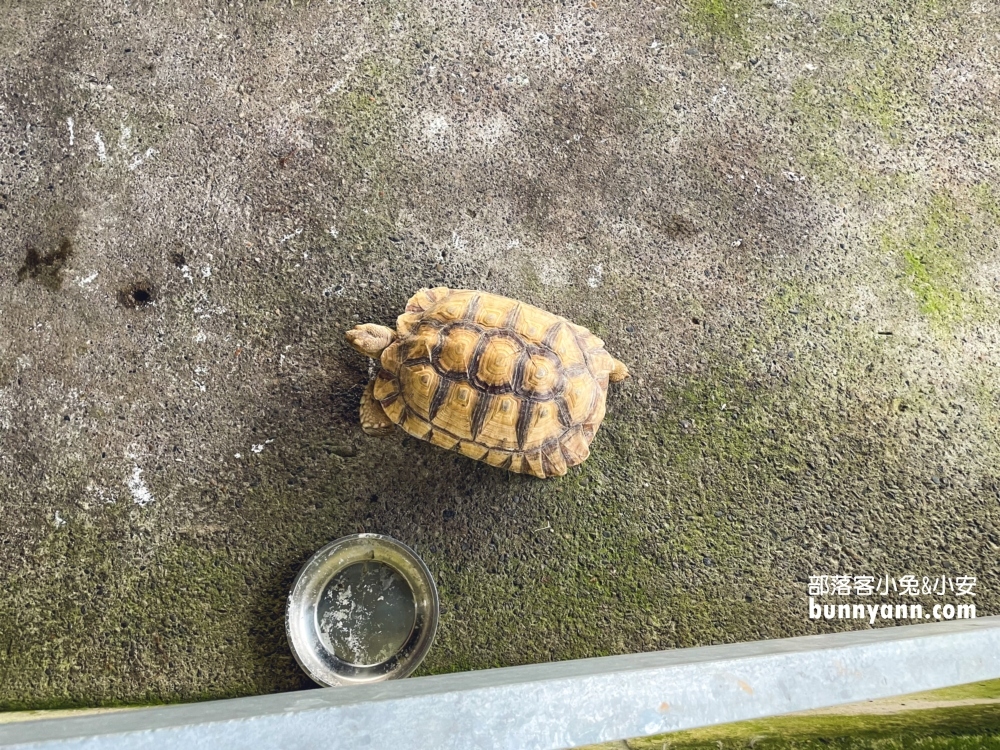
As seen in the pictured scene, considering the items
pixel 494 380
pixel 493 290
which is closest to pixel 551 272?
pixel 493 290

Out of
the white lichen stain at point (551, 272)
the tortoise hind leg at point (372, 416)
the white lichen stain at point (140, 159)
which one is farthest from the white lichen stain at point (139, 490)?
the white lichen stain at point (551, 272)

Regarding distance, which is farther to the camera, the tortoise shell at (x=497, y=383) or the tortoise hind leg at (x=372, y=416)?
the tortoise hind leg at (x=372, y=416)

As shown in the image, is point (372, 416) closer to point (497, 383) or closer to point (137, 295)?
point (497, 383)

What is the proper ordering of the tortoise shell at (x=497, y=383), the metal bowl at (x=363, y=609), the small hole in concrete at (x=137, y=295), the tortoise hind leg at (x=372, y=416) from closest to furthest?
1. the tortoise shell at (x=497, y=383)
2. the metal bowl at (x=363, y=609)
3. the tortoise hind leg at (x=372, y=416)
4. the small hole in concrete at (x=137, y=295)

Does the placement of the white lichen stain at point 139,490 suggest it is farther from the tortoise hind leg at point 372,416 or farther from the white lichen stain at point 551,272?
the white lichen stain at point 551,272

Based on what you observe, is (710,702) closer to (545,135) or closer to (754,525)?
(754,525)

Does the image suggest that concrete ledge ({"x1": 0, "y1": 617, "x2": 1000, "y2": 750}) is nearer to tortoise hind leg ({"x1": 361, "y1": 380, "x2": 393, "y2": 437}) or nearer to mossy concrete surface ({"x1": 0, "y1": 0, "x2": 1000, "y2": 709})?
mossy concrete surface ({"x1": 0, "y1": 0, "x2": 1000, "y2": 709})

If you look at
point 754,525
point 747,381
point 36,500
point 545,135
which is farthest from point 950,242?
point 36,500
